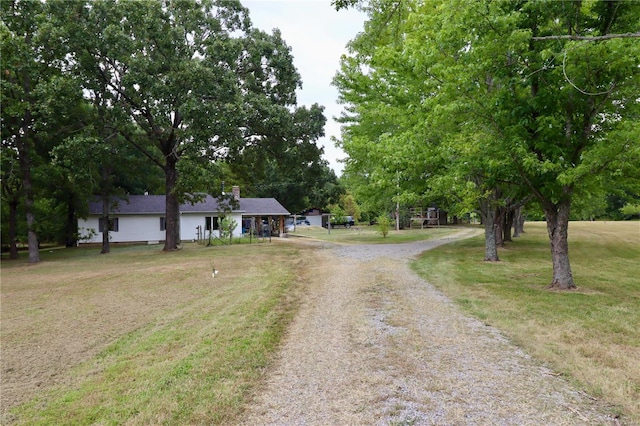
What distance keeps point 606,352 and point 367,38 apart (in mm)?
8949

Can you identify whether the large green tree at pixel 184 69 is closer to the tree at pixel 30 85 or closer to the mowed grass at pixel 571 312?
the tree at pixel 30 85

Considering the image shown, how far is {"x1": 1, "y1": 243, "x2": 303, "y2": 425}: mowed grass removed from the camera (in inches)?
153

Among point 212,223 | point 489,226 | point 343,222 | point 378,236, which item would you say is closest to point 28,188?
point 212,223

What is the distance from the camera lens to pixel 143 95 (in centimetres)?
1912

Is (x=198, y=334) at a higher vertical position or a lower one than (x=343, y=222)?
lower

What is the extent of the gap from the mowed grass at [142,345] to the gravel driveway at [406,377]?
A: 49 centimetres

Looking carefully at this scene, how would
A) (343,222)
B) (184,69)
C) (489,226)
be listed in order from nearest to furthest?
1. (489,226)
2. (184,69)
3. (343,222)

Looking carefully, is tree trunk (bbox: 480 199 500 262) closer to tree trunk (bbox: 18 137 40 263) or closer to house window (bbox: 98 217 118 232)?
tree trunk (bbox: 18 137 40 263)

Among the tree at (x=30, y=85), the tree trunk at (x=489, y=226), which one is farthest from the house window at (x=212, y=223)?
the tree trunk at (x=489, y=226)

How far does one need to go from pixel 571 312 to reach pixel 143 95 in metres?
19.8

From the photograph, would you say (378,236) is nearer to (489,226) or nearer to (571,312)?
(489,226)

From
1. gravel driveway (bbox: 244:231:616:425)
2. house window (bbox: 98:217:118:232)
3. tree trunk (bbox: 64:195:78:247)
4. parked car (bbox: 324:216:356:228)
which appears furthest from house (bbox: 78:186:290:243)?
gravel driveway (bbox: 244:231:616:425)

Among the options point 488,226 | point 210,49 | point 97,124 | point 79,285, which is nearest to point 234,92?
point 210,49

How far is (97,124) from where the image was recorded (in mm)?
20094
